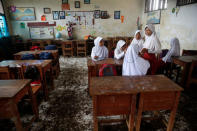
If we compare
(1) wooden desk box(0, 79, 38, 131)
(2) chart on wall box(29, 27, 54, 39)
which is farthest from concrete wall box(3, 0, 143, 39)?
(1) wooden desk box(0, 79, 38, 131)

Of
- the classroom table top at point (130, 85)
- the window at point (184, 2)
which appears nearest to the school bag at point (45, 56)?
the classroom table top at point (130, 85)

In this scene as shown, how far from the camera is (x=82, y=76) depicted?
3740 mm

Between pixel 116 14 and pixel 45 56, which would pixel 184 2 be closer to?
pixel 116 14

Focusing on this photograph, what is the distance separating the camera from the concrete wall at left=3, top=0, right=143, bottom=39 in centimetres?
611

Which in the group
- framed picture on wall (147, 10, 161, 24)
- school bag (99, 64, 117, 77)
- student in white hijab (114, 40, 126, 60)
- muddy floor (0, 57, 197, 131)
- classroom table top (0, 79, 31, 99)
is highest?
framed picture on wall (147, 10, 161, 24)

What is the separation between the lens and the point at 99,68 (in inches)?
96.1

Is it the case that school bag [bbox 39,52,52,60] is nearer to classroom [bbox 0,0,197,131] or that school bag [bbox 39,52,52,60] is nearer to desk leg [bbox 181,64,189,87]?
classroom [bbox 0,0,197,131]

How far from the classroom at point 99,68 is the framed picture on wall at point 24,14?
0.05 m

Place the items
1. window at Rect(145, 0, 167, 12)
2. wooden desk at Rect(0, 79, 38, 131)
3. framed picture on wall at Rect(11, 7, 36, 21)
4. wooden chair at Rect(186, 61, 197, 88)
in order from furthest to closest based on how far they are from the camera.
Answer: framed picture on wall at Rect(11, 7, 36, 21), window at Rect(145, 0, 167, 12), wooden chair at Rect(186, 61, 197, 88), wooden desk at Rect(0, 79, 38, 131)

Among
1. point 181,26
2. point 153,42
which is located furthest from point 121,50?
point 181,26

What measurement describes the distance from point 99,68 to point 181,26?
10.5ft

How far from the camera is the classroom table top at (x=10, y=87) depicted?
4.60ft

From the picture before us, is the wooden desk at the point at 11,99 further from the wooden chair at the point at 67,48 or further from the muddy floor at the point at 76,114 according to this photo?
the wooden chair at the point at 67,48

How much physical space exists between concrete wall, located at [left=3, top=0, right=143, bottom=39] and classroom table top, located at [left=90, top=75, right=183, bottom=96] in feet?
17.5
